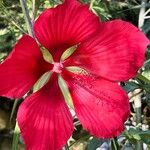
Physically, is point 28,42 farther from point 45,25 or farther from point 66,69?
point 66,69

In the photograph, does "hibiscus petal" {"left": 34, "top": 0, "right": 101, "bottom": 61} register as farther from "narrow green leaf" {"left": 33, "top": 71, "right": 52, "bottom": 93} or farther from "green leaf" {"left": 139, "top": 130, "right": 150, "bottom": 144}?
"green leaf" {"left": 139, "top": 130, "right": 150, "bottom": 144}

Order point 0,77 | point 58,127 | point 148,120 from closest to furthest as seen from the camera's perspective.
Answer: point 0,77
point 58,127
point 148,120

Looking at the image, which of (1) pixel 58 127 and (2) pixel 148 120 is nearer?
(1) pixel 58 127

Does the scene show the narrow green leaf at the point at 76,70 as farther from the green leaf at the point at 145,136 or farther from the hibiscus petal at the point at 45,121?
the green leaf at the point at 145,136

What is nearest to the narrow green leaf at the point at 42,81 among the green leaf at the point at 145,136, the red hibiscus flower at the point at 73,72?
the red hibiscus flower at the point at 73,72

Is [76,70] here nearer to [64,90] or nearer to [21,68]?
[64,90]

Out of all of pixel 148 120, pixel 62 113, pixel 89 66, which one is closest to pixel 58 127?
pixel 62 113

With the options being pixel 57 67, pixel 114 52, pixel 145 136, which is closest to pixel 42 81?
pixel 57 67
